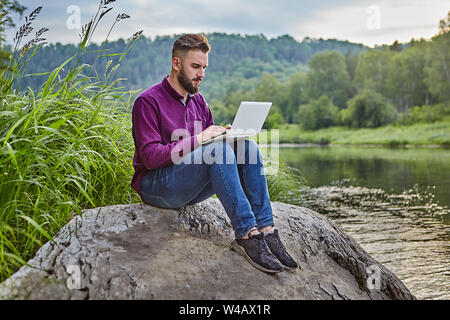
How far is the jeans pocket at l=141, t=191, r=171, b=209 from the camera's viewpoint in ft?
10.4

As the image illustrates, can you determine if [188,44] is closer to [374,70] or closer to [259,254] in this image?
[259,254]

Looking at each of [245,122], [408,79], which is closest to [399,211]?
[245,122]

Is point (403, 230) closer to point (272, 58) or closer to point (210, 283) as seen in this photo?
point (210, 283)

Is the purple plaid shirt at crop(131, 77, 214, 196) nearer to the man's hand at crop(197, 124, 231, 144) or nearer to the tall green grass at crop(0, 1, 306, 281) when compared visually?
the man's hand at crop(197, 124, 231, 144)

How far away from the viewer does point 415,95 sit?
46.7m

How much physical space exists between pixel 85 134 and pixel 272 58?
99039 millimetres

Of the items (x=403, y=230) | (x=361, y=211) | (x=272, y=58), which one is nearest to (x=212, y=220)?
(x=403, y=230)

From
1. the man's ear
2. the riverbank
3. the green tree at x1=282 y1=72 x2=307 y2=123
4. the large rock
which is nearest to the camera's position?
the large rock

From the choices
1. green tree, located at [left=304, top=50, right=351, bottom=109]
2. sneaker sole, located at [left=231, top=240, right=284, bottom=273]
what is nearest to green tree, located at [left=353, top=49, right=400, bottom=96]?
green tree, located at [left=304, top=50, right=351, bottom=109]

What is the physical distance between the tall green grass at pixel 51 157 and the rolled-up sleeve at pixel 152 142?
385 mm

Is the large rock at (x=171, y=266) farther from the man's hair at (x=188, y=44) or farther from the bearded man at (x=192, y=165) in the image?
the man's hair at (x=188, y=44)

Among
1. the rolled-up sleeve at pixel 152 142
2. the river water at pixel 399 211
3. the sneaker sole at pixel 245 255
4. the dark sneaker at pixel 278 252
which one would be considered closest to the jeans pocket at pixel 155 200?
the rolled-up sleeve at pixel 152 142

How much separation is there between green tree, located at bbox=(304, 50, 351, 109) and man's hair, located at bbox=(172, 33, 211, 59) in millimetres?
56389

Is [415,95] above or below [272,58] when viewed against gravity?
below
